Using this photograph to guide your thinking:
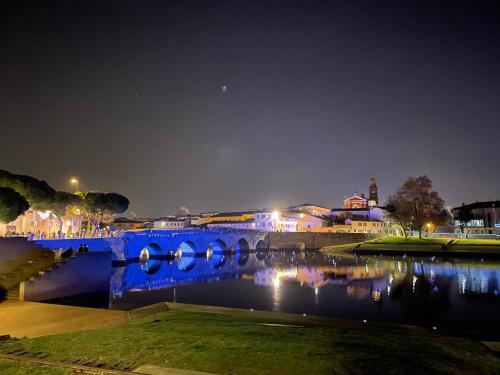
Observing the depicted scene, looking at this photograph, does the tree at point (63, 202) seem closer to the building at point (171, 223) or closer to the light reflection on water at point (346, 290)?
the light reflection on water at point (346, 290)

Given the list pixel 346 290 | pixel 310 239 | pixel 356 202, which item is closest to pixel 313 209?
pixel 356 202

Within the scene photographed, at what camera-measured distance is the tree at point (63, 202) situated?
2056 inches

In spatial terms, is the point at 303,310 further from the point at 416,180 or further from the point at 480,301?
the point at 416,180

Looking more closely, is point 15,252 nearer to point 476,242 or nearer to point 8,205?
point 8,205

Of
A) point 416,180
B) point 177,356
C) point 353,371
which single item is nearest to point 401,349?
point 353,371

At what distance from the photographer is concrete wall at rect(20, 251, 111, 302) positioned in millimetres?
23031

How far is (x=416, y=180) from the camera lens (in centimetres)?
8281

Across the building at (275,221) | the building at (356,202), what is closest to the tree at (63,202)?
the building at (275,221)

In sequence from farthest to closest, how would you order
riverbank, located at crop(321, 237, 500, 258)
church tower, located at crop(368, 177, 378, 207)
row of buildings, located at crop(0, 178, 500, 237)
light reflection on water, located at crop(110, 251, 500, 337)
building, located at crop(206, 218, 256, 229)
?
church tower, located at crop(368, 177, 378, 207)
building, located at crop(206, 218, 256, 229)
row of buildings, located at crop(0, 178, 500, 237)
riverbank, located at crop(321, 237, 500, 258)
light reflection on water, located at crop(110, 251, 500, 337)

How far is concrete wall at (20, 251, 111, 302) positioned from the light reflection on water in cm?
236

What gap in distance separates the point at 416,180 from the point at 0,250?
3082 inches

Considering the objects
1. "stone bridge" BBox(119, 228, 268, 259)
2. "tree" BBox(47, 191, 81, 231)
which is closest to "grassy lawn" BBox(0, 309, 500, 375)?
"tree" BBox(47, 191, 81, 231)

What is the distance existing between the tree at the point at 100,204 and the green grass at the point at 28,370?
5282cm

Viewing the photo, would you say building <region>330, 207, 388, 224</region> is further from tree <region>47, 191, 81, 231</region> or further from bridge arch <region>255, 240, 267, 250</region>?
tree <region>47, 191, 81, 231</region>
